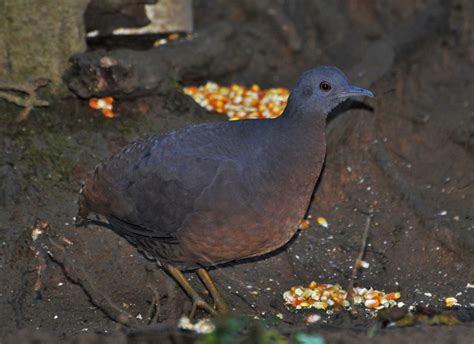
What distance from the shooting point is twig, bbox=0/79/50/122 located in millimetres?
5945

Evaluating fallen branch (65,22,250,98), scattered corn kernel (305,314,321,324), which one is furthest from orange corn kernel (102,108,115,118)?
scattered corn kernel (305,314,321,324)

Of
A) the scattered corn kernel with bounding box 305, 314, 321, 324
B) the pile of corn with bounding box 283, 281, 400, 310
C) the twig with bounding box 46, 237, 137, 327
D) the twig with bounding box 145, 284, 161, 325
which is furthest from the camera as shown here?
the pile of corn with bounding box 283, 281, 400, 310

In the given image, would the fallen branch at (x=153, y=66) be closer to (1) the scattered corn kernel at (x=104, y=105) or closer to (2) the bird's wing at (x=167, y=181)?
(1) the scattered corn kernel at (x=104, y=105)

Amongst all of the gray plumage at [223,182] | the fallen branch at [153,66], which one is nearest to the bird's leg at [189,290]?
the gray plumage at [223,182]

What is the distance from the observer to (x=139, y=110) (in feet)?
20.6

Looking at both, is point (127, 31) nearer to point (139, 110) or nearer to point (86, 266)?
point (139, 110)

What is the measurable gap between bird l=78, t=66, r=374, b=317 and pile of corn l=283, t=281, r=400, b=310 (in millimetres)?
503

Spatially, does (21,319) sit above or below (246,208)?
below

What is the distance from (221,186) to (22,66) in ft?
7.00

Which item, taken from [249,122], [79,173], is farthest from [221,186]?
[79,173]

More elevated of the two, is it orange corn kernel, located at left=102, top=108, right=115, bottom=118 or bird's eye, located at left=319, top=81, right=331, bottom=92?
bird's eye, located at left=319, top=81, right=331, bottom=92

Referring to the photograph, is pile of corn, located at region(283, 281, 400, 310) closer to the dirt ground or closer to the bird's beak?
the dirt ground

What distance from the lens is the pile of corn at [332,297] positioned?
511 centimetres

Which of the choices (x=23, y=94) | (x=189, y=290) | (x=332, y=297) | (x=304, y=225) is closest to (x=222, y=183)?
(x=189, y=290)
